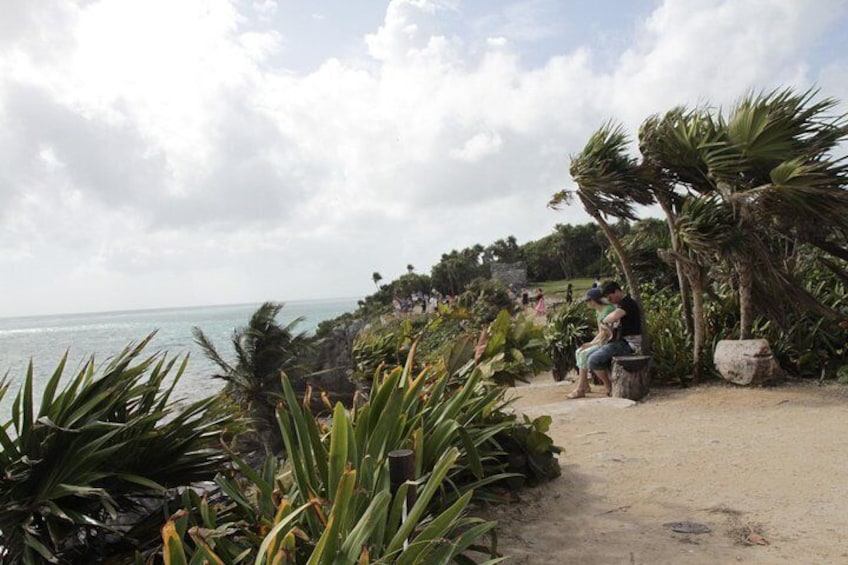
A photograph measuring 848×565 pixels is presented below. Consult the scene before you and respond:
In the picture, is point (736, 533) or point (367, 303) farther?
point (367, 303)

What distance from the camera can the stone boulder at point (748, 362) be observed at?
6.07 meters

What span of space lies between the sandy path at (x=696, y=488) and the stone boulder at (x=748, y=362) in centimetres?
44

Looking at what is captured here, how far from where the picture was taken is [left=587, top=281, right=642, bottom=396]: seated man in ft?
21.7

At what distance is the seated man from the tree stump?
0.82 feet

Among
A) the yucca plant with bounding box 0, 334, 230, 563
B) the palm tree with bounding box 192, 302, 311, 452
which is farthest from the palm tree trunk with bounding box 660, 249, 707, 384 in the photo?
the palm tree with bounding box 192, 302, 311, 452

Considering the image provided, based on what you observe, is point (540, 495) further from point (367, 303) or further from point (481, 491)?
point (367, 303)

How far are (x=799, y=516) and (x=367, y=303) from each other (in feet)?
213

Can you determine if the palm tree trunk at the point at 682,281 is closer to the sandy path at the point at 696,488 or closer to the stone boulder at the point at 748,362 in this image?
the stone boulder at the point at 748,362

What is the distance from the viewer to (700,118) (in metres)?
6.80

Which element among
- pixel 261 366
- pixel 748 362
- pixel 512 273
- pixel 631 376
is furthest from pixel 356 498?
pixel 512 273

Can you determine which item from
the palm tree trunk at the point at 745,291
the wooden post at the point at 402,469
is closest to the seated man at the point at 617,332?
the palm tree trunk at the point at 745,291

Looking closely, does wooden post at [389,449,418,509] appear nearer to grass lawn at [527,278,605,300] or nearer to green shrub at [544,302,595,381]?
green shrub at [544,302,595,381]

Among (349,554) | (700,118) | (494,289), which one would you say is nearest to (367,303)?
(494,289)

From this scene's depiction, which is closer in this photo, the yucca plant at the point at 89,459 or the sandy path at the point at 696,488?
the yucca plant at the point at 89,459
